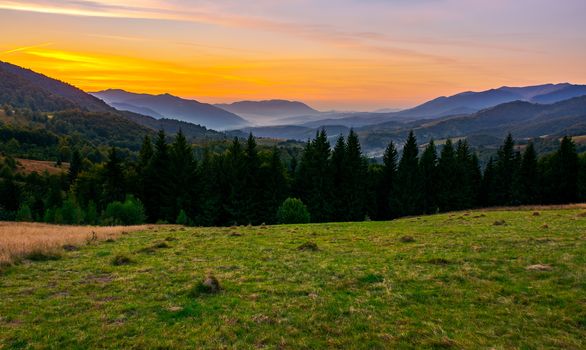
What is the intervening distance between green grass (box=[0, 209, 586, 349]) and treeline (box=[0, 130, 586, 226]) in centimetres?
3613

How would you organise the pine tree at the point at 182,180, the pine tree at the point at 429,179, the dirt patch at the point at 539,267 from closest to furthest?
1. the dirt patch at the point at 539,267
2. the pine tree at the point at 182,180
3. the pine tree at the point at 429,179

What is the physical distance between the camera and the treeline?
65.1 metres

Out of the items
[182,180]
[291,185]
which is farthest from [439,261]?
[291,185]

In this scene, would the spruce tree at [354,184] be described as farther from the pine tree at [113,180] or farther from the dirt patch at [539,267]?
the dirt patch at [539,267]

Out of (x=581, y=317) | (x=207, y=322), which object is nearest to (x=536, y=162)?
(x=581, y=317)

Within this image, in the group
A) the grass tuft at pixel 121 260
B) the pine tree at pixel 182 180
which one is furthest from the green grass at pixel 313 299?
the pine tree at pixel 182 180

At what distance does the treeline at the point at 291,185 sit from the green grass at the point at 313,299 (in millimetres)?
36132

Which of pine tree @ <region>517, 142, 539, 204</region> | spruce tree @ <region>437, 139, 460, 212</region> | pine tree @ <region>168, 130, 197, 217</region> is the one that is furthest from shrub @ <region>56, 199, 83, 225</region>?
pine tree @ <region>517, 142, 539, 204</region>

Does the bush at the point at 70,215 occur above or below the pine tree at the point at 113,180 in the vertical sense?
below

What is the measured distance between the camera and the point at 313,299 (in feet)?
39.9

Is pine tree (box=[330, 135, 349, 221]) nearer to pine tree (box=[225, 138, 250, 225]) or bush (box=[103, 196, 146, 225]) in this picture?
pine tree (box=[225, 138, 250, 225])

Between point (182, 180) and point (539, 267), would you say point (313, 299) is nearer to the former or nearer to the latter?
point (539, 267)

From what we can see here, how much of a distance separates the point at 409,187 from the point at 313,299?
6951 cm

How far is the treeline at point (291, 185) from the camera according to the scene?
65.1 m
